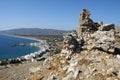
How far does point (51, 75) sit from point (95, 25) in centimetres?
1158

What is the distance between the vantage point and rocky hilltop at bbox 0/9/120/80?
19484mm

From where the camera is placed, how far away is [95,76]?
1891 cm

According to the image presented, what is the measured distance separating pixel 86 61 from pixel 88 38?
18.3ft

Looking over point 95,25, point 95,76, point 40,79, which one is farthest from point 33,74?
point 95,25

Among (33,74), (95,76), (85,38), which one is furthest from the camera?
(85,38)

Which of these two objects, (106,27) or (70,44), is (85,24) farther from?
(70,44)

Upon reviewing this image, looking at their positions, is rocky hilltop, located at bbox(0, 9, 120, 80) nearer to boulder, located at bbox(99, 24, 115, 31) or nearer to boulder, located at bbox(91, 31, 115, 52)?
boulder, located at bbox(91, 31, 115, 52)

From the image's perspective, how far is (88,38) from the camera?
26516 mm

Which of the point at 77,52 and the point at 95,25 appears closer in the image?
the point at 77,52

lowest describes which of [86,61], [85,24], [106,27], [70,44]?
[86,61]

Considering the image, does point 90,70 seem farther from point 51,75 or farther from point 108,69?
point 51,75

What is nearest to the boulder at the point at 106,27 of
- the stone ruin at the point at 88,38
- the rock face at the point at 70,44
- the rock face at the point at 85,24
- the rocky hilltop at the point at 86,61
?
the stone ruin at the point at 88,38

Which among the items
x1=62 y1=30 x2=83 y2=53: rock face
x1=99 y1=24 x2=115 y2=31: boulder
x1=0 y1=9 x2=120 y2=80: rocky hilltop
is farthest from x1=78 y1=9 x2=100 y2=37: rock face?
x1=62 y1=30 x2=83 y2=53: rock face

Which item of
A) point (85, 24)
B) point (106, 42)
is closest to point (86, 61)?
point (106, 42)
